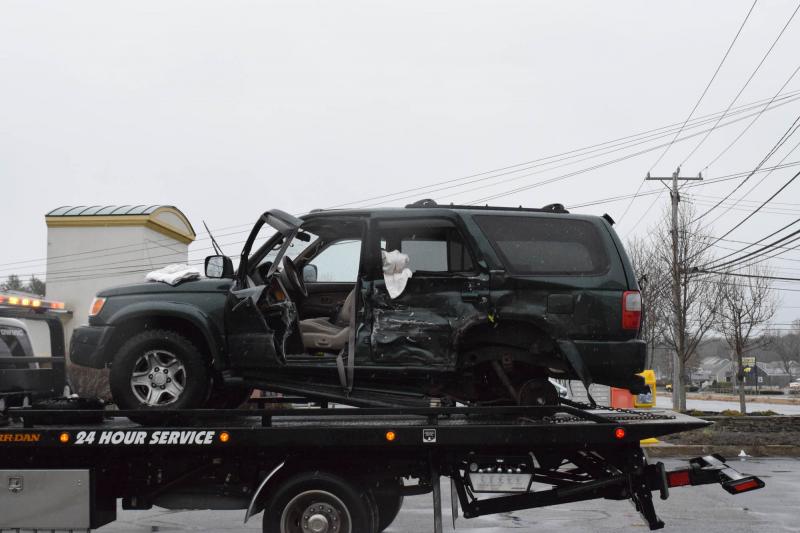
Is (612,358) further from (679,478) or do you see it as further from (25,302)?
(25,302)

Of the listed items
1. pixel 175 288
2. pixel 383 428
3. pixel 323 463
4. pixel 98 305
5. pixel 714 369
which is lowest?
pixel 714 369

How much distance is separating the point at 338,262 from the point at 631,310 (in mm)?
2437

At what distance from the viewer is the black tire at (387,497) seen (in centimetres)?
598

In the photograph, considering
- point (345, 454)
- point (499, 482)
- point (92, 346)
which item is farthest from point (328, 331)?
point (92, 346)

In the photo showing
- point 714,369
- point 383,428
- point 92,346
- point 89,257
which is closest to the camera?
point 383,428

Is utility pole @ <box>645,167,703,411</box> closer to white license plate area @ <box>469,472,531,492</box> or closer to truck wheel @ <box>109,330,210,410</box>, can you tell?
white license plate area @ <box>469,472,531,492</box>

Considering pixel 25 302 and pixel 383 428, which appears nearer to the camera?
pixel 383 428

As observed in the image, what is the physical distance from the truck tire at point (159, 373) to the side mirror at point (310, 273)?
44.2 inches

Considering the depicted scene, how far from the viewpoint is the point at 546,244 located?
607 centimetres

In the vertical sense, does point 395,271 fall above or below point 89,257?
below

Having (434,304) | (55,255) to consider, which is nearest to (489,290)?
(434,304)

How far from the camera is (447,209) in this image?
6.17 meters

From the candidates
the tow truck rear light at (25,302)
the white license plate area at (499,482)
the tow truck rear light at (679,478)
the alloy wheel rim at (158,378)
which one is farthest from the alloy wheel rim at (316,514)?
the tow truck rear light at (25,302)

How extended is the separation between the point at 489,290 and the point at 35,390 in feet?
13.7
